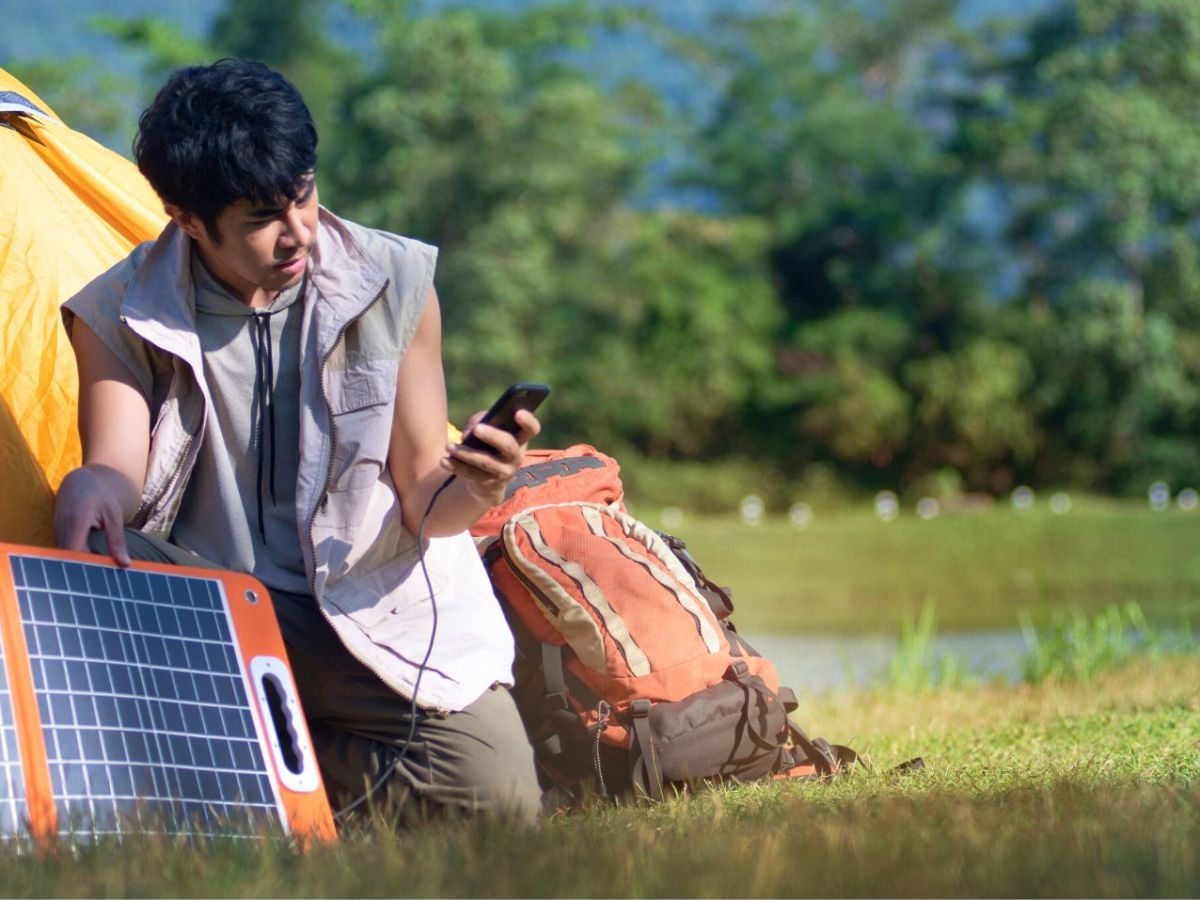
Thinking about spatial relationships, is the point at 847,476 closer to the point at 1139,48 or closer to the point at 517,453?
the point at 1139,48

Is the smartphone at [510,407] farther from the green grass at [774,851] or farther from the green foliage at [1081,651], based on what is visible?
the green foliage at [1081,651]

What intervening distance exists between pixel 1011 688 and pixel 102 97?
27.0m

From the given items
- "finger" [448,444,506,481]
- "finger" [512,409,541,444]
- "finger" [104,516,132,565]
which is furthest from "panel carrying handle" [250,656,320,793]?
"finger" [512,409,541,444]

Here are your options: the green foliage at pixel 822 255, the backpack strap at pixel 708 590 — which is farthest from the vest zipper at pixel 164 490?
the green foliage at pixel 822 255

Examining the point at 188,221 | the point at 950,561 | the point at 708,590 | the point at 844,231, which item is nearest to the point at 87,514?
the point at 188,221

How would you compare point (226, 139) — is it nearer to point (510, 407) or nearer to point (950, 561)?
point (510, 407)

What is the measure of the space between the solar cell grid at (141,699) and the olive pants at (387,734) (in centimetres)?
16

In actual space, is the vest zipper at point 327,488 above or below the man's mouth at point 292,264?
below

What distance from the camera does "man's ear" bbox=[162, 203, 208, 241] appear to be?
7.97 ft

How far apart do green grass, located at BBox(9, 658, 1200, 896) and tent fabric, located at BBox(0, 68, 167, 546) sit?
1.35 metres

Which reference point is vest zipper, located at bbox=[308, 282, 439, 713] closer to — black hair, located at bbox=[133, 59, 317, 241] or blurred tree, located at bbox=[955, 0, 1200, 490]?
black hair, located at bbox=[133, 59, 317, 241]

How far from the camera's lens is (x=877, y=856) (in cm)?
183

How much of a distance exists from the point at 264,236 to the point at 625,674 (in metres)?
0.97

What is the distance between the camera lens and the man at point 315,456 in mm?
2463
